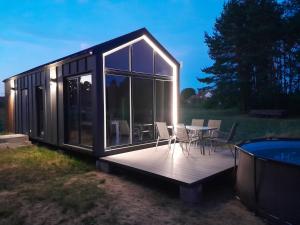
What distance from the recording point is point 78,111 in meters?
7.38

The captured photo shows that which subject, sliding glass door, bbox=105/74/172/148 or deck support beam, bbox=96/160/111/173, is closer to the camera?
deck support beam, bbox=96/160/111/173

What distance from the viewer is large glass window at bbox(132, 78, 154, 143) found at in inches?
298

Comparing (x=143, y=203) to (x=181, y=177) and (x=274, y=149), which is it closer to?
(x=181, y=177)

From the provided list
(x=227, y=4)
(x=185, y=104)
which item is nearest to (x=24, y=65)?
(x=185, y=104)

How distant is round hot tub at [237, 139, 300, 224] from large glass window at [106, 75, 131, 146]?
141 inches

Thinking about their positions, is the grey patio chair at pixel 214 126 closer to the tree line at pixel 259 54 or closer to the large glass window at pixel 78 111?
the large glass window at pixel 78 111

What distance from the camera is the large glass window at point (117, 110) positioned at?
22.6 ft

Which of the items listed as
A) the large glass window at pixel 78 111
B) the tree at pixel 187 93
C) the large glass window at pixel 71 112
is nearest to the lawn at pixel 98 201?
the large glass window at pixel 78 111

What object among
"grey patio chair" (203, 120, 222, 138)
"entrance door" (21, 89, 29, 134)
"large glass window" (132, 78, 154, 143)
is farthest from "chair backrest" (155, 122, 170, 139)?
"entrance door" (21, 89, 29, 134)

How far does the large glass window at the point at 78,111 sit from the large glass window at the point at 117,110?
1.64 feet

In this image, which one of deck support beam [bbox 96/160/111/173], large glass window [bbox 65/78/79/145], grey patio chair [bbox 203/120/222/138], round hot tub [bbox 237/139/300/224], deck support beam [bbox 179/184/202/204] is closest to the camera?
round hot tub [bbox 237/139/300/224]

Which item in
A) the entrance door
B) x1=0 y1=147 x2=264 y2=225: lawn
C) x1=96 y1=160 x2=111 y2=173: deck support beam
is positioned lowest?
x1=0 y1=147 x2=264 y2=225: lawn

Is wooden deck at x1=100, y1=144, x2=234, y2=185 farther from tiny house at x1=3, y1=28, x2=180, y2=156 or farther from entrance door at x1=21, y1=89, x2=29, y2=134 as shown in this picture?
entrance door at x1=21, y1=89, x2=29, y2=134

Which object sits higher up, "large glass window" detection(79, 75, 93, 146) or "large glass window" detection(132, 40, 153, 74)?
"large glass window" detection(132, 40, 153, 74)
